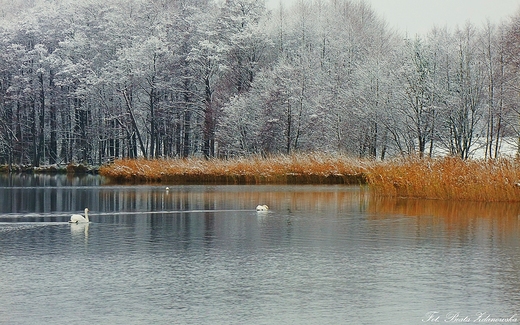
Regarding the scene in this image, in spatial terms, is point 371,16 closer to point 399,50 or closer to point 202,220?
point 399,50

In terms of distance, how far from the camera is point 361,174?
40031 millimetres

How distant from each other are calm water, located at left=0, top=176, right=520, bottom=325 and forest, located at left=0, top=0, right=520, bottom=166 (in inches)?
1027

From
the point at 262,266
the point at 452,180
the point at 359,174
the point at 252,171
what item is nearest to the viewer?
the point at 262,266

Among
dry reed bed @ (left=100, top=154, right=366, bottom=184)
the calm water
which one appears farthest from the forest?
the calm water

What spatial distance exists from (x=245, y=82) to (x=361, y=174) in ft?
68.9

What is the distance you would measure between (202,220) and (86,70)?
4866cm

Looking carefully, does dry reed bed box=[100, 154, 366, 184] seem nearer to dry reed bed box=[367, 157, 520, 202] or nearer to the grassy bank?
the grassy bank

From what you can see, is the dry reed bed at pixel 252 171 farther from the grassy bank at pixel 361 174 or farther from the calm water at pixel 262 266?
the calm water at pixel 262 266

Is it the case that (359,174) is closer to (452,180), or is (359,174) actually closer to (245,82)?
(452,180)

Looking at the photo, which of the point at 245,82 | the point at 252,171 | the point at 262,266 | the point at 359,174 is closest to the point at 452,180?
the point at 359,174

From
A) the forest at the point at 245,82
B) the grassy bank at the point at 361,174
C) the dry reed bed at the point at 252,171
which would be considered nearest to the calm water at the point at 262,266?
the grassy bank at the point at 361,174

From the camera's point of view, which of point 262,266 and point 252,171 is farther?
point 252,171

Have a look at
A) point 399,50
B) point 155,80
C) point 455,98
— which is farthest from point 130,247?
point 155,80

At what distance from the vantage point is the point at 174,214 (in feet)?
A: 72.4
